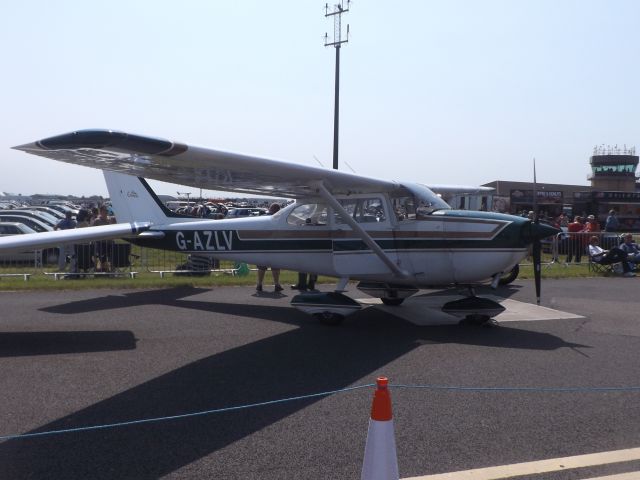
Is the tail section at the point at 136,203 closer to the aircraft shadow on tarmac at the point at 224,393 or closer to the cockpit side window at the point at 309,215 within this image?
the cockpit side window at the point at 309,215

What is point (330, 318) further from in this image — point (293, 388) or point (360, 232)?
point (293, 388)

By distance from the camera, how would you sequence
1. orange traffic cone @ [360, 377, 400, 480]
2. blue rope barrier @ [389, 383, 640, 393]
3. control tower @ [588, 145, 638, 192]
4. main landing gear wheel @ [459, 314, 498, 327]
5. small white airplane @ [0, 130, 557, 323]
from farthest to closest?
control tower @ [588, 145, 638, 192] → main landing gear wheel @ [459, 314, 498, 327] → small white airplane @ [0, 130, 557, 323] → blue rope barrier @ [389, 383, 640, 393] → orange traffic cone @ [360, 377, 400, 480]

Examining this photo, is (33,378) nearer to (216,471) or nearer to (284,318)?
(216,471)

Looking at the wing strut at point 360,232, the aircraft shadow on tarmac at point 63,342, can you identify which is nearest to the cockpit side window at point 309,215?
the wing strut at point 360,232

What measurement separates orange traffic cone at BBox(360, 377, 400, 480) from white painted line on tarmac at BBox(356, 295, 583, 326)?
5920mm

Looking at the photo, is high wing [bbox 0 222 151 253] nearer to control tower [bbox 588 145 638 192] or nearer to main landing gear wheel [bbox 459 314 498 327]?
main landing gear wheel [bbox 459 314 498 327]

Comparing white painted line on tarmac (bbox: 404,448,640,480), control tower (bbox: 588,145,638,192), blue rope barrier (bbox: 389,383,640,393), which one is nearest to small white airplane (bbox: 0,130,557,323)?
blue rope barrier (bbox: 389,383,640,393)

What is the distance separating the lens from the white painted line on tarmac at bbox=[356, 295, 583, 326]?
9531 mm

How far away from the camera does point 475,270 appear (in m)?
8.82

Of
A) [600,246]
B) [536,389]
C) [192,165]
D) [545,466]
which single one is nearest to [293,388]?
[536,389]

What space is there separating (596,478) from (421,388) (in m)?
2.01

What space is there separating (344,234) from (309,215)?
0.82 metres

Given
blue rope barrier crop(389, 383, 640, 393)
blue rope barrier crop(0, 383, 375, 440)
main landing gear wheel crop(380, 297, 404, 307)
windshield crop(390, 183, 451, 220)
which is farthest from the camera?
main landing gear wheel crop(380, 297, 404, 307)

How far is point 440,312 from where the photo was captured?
1026 cm
